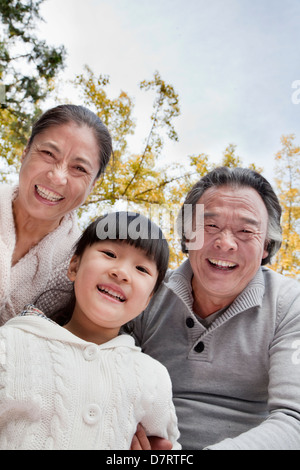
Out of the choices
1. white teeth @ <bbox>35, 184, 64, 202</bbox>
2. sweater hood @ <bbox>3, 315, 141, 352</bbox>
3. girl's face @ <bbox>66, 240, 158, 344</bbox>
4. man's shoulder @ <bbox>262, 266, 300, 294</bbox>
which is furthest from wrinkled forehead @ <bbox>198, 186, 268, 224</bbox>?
sweater hood @ <bbox>3, 315, 141, 352</bbox>

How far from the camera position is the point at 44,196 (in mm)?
1674

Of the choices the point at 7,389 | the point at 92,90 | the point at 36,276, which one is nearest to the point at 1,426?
the point at 7,389

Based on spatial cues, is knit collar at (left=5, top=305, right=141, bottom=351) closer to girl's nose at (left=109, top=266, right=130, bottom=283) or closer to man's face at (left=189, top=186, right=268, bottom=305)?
girl's nose at (left=109, top=266, right=130, bottom=283)

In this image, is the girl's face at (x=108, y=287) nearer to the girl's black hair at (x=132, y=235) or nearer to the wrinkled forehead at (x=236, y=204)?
the girl's black hair at (x=132, y=235)

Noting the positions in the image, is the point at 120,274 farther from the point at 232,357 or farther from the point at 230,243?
the point at 232,357

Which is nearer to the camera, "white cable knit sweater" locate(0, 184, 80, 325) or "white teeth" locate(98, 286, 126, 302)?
"white teeth" locate(98, 286, 126, 302)

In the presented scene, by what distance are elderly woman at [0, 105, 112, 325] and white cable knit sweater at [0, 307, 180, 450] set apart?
485 mm

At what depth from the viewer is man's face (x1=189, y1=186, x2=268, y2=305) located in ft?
5.20

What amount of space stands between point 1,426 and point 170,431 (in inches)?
21.1

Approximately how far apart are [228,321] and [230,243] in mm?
347

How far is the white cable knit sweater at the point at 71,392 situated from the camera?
1.00 metres

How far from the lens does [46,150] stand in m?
1.65

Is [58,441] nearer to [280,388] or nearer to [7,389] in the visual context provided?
[7,389]

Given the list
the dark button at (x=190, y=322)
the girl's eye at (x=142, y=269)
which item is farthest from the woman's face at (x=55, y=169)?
the dark button at (x=190, y=322)
